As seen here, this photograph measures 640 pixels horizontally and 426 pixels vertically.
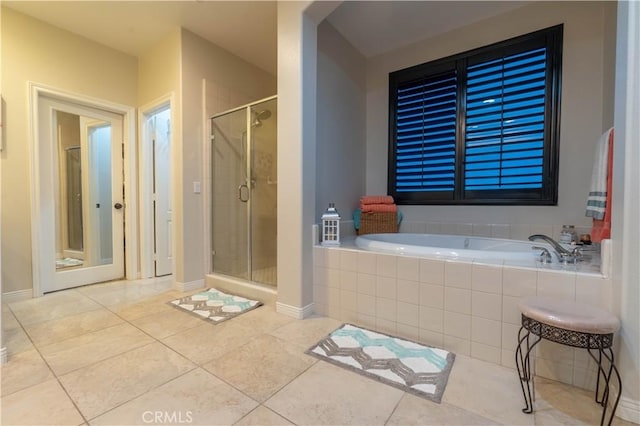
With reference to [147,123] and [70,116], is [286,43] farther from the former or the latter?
[70,116]

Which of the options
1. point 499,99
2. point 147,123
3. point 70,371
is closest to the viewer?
point 70,371

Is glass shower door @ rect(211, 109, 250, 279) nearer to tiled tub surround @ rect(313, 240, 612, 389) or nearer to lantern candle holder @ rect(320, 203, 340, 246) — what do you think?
lantern candle holder @ rect(320, 203, 340, 246)

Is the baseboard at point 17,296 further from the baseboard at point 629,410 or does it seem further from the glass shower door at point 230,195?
the baseboard at point 629,410

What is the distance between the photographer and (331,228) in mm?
2254

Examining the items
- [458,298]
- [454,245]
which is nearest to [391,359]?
[458,298]

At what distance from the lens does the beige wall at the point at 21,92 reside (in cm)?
237

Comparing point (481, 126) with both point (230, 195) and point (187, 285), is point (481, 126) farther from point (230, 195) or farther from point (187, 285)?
point (187, 285)

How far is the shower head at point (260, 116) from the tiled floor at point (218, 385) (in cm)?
177

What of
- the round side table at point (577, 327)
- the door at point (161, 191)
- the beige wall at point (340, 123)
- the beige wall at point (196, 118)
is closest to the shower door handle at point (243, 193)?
the beige wall at point (196, 118)

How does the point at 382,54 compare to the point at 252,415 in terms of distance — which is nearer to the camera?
the point at 252,415

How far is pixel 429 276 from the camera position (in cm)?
170

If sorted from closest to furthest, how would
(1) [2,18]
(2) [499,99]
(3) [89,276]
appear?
(1) [2,18], (2) [499,99], (3) [89,276]

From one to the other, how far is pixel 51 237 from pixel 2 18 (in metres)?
1.87

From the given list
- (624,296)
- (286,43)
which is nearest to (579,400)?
(624,296)
